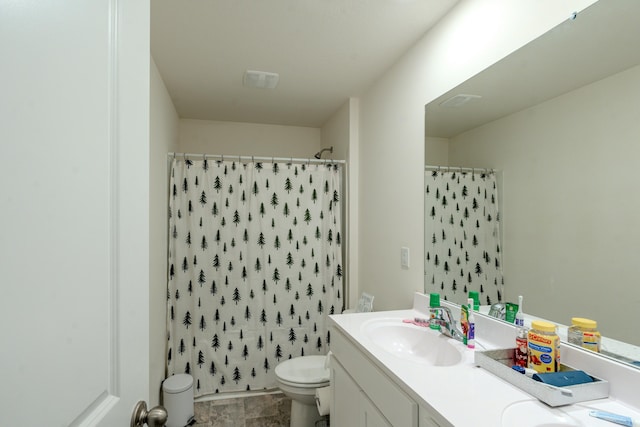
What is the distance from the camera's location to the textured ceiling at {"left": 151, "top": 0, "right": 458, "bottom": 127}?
1.60 m

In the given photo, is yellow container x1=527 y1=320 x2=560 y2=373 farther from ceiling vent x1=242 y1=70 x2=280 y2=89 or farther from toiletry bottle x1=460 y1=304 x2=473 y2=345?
ceiling vent x1=242 y1=70 x2=280 y2=89

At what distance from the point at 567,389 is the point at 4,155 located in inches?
50.0

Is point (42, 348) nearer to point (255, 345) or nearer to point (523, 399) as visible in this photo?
point (523, 399)

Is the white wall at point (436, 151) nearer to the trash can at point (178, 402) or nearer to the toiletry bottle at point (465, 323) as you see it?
the toiletry bottle at point (465, 323)

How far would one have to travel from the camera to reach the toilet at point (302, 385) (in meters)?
2.01

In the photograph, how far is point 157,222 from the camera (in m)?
2.17

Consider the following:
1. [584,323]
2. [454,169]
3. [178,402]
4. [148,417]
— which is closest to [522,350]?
[584,323]

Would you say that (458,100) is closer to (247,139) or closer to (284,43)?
(284,43)

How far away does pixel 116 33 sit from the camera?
68 cm

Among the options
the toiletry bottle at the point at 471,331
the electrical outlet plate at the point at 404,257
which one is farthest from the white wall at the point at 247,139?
the toiletry bottle at the point at 471,331

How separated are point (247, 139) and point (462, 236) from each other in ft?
8.28

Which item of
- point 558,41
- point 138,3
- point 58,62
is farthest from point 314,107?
point 58,62

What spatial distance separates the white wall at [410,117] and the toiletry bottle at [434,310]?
241mm

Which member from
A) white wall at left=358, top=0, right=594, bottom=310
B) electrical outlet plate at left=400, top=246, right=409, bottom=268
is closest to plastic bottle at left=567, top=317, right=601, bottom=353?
white wall at left=358, top=0, right=594, bottom=310
